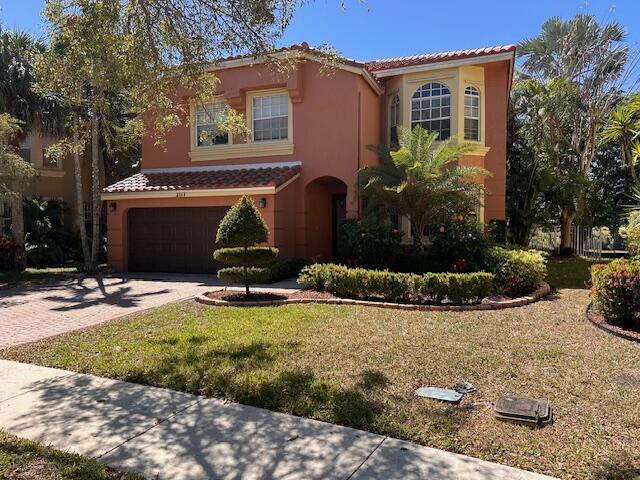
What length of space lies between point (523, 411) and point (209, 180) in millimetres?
13122

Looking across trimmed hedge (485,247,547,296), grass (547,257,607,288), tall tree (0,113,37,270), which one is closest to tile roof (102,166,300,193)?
tall tree (0,113,37,270)

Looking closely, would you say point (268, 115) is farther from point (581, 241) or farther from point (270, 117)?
point (581, 241)

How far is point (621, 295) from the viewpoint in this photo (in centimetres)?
799

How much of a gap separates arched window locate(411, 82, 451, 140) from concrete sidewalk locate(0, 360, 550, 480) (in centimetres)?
1313

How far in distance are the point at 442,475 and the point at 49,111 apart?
64.1ft

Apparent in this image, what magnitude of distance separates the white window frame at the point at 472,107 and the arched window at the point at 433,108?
0.53 metres

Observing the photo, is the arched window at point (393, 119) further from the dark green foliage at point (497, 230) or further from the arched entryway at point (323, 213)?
the dark green foliage at point (497, 230)

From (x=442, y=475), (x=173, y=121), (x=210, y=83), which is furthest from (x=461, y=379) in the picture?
(x=173, y=121)

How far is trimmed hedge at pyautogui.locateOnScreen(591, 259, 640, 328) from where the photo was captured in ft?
25.8

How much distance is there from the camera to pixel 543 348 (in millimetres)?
6898

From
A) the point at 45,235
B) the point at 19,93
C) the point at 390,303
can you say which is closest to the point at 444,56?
the point at 390,303

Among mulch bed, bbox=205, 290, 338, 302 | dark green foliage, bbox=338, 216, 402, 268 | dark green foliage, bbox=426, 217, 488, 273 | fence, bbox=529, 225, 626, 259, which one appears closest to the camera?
mulch bed, bbox=205, 290, 338, 302

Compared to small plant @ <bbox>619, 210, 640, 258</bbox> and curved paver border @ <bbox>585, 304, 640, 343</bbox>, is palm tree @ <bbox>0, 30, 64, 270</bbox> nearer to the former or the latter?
curved paver border @ <bbox>585, 304, 640, 343</bbox>

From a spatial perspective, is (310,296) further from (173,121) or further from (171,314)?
(173,121)
